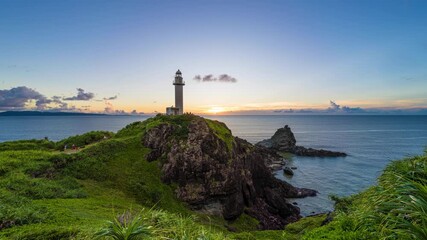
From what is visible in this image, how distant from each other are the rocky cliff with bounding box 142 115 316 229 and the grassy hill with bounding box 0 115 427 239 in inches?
29.0

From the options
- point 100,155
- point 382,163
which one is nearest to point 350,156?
point 382,163

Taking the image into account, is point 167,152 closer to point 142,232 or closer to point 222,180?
point 222,180

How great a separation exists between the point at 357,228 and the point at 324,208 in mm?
40402

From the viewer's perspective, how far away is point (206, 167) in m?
28.9

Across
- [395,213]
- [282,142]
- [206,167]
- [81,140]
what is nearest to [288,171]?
[282,142]

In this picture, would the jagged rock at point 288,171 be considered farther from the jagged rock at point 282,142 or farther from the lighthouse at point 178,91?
the lighthouse at point 178,91

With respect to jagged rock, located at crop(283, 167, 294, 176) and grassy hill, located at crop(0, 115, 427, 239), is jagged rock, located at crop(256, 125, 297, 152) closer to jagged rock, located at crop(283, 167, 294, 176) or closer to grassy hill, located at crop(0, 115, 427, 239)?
jagged rock, located at crop(283, 167, 294, 176)

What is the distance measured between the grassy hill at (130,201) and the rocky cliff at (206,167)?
74cm

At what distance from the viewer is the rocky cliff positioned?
91.2ft

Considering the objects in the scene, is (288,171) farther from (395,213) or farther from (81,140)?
(395,213)

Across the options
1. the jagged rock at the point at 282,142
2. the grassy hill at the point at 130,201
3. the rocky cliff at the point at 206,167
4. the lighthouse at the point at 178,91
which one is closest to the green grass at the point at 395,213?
the grassy hill at the point at 130,201

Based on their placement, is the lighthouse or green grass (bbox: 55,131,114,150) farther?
the lighthouse

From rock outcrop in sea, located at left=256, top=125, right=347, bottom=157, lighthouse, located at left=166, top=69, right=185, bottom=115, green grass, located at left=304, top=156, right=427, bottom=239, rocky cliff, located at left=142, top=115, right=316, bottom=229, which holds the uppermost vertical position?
lighthouse, located at left=166, top=69, right=185, bottom=115

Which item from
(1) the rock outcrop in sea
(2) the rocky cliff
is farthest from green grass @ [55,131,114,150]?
(1) the rock outcrop in sea
